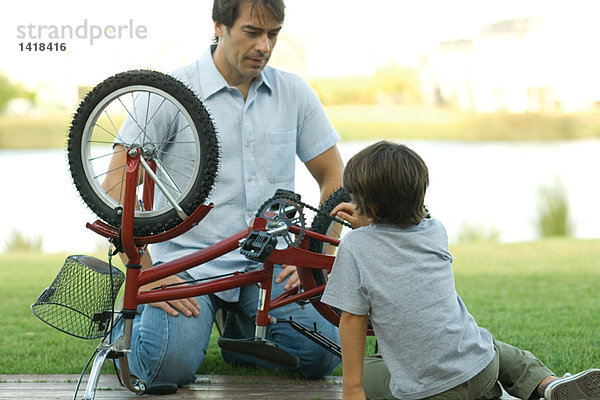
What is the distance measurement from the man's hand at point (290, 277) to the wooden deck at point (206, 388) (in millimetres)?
330

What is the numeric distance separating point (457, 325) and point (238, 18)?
1284 millimetres

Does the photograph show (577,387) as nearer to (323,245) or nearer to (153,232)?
(323,245)

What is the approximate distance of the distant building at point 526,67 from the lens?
59.0 feet

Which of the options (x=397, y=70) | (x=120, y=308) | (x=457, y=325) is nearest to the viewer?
(x=457, y=325)

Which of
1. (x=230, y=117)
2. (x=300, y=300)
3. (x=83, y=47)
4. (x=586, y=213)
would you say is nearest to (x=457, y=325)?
(x=300, y=300)

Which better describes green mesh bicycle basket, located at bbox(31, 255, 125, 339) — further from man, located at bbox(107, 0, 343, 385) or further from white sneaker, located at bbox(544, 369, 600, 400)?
white sneaker, located at bbox(544, 369, 600, 400)

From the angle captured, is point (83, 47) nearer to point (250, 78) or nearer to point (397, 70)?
point (250, 78)

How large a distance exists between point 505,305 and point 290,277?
1.75 m

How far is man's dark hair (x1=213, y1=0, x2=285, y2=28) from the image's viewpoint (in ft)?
8.86

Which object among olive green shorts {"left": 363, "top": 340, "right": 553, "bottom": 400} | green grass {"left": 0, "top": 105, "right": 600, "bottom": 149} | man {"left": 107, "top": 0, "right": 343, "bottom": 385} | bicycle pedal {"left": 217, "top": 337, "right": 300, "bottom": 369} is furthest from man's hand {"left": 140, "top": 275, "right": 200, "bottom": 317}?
green grass {"left": 0, "top": 105, "right": 600, "bottom": 149}

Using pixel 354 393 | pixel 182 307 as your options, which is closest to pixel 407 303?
pixel 354 393

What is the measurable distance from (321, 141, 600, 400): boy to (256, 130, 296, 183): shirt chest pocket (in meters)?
0.84

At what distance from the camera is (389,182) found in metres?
2.04

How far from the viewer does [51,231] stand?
28.5ft
